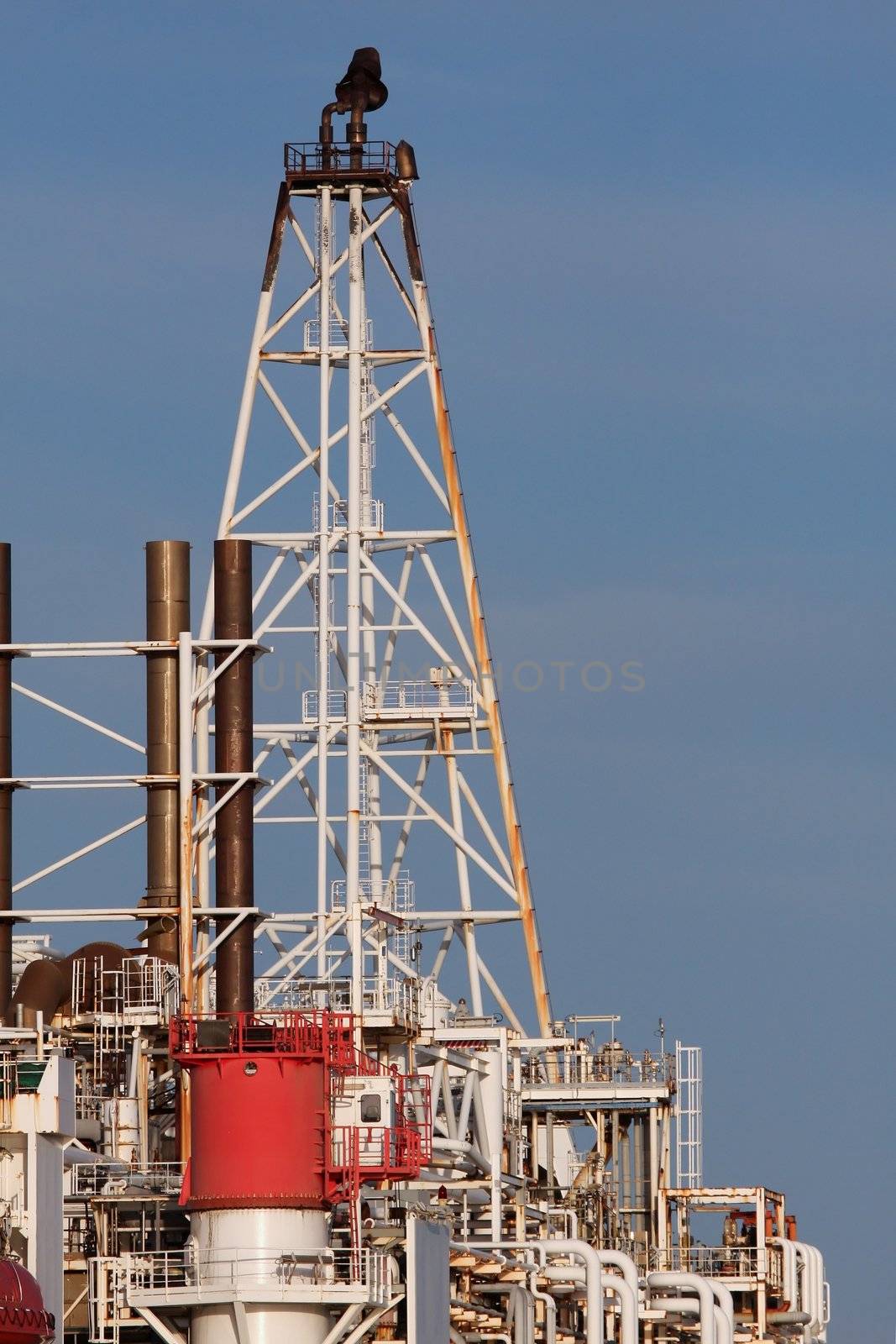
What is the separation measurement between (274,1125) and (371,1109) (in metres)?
2.21

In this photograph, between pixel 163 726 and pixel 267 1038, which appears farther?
pixel 163 726

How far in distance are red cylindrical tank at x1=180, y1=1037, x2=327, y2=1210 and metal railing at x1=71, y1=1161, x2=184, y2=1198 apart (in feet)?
9.58

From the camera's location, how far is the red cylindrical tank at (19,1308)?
48.1m

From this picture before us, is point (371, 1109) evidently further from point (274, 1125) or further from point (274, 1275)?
point (274, 1275)

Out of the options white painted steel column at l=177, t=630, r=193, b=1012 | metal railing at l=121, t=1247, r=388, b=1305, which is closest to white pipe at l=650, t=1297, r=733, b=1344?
white painted steel column at l=177, t=630, r=193, b=1012

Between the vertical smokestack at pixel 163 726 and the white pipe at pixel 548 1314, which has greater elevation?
the vertical smokestack at pixel 163 726

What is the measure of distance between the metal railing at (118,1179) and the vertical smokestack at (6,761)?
6640 mm

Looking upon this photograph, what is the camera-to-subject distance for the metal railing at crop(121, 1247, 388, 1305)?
185ft

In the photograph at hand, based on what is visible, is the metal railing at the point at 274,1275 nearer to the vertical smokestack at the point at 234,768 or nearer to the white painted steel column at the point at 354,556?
the vertical smokestack at the point at 234,768

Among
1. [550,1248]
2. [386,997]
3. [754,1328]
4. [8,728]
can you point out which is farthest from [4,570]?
[754,1328]

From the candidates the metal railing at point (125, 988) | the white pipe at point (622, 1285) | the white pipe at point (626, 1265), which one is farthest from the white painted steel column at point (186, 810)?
the white pipe at point (626, 1265)

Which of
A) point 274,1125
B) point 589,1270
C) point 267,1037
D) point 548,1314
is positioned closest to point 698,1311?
point 548,1314

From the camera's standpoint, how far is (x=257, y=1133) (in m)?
57.3

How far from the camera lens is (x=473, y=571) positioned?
3273 inches
